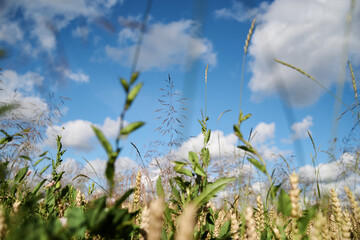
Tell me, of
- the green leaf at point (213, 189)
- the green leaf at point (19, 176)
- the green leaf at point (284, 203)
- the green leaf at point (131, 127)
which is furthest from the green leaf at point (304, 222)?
the green leaf at point (19, 176)

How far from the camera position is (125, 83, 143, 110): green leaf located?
0.76 metres

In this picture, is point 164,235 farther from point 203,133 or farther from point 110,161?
point 110,161

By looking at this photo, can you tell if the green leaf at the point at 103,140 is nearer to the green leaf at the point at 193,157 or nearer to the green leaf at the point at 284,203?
the green leaf at the point at 193,157

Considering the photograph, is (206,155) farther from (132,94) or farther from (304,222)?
(132,94)

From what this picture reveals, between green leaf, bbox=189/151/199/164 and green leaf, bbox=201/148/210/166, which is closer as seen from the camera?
green leaf, bbox=189/151/199/164

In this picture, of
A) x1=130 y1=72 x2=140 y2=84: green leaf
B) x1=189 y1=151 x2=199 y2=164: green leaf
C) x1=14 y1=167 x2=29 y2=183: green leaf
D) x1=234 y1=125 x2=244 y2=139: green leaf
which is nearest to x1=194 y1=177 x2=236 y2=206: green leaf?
x1=189 y1=151 x2=199 y2=164: green leaf

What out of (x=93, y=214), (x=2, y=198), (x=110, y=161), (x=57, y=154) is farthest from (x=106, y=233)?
(x=2, y=198)

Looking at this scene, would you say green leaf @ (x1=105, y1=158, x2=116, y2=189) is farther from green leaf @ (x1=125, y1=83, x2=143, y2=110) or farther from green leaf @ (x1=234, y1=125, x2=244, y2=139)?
green leaf @ (x1=234, y1=125, x2=244, y2=139)

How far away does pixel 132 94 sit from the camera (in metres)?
0.78

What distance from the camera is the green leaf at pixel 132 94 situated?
2.51ft

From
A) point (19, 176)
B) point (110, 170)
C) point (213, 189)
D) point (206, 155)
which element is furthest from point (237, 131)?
point (19, 176)

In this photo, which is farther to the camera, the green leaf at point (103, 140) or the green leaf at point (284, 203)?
the green leaf at point (284, 203)

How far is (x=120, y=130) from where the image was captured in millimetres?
742

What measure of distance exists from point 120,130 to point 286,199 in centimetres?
81
